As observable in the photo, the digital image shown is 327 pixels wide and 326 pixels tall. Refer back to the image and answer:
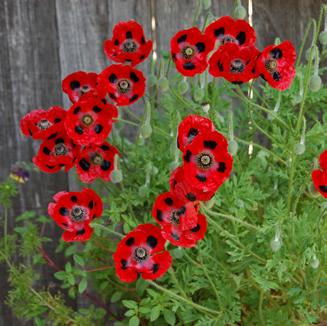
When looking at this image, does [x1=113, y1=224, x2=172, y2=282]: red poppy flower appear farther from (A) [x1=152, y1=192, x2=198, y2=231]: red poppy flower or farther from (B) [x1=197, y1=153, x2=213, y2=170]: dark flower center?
(B) [x1=197, y1=153, x2=213, y2=170]: dark flower center

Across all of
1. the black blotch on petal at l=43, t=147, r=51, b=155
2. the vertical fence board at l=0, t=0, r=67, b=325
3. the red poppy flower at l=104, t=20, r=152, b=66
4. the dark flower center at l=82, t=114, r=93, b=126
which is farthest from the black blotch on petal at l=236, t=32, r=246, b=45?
the vertical fence board at l=0, t=0, r=67, b=325

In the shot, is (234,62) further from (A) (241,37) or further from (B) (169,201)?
(B) (169,201)

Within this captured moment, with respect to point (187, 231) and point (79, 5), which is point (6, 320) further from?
point (187, 231)

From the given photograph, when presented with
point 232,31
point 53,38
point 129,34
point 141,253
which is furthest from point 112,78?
point 53,38

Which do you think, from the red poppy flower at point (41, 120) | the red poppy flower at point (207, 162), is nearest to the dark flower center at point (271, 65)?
the red poppy flower at point (207, 162)

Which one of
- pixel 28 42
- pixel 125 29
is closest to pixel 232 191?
pixel 125 29
